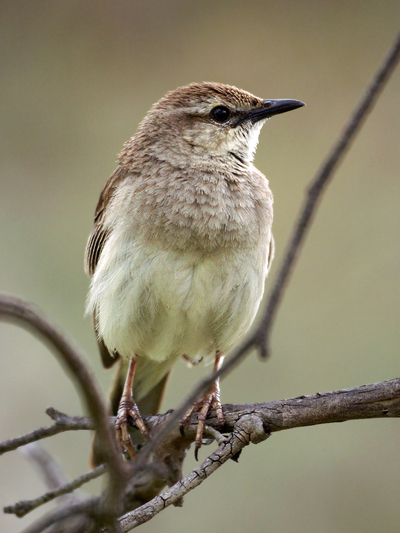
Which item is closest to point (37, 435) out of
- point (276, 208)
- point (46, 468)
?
point (46, 468)

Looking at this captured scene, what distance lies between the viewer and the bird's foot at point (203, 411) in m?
3.49

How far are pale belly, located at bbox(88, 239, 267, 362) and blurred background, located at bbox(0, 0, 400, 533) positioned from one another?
5.02 feet

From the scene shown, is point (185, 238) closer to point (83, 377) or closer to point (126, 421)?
point (126, 421)

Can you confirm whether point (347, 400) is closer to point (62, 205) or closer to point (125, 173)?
point (125, 173)

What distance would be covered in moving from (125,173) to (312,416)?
241 cm

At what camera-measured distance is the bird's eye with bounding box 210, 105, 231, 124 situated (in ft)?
14.9

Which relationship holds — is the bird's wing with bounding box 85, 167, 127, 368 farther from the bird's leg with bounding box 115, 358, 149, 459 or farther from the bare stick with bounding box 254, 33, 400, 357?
the bare stick with bounding box 254, 33, 400, 357

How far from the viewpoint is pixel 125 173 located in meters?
4.55

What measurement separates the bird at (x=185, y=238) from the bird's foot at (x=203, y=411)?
0.01 meters

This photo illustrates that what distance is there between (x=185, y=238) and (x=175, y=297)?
371 mm

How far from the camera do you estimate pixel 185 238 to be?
3.98 meters

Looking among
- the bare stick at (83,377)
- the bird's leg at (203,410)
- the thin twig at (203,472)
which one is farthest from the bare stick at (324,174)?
the bird's leg at (203,410)

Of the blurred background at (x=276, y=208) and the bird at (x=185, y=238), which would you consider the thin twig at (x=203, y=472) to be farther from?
the blurred background at (x=276, y=208)

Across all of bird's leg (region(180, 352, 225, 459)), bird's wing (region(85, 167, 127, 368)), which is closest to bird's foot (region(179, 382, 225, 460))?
bird's leg (region(180, 352, 225, 459))
